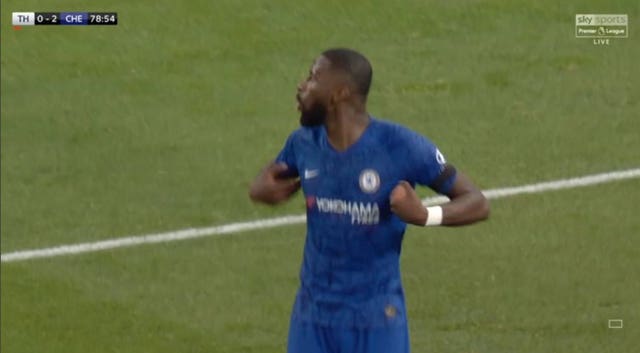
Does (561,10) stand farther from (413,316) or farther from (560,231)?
(413,316)

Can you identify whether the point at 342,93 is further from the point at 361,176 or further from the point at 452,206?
the point at 452,206

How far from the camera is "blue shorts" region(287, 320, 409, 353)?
8.37 metres

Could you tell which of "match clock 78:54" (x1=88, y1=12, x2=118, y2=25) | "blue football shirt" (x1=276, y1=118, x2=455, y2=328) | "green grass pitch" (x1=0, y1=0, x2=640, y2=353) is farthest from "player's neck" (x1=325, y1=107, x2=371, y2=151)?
"match clock 78:54" (x1=88, y1=12, x2=118, y2=25)

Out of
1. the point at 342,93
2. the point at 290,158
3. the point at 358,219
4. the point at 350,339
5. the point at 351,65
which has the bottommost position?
the point at 350,339

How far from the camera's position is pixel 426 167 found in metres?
8.25

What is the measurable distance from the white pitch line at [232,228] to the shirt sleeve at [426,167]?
5297 millimetres

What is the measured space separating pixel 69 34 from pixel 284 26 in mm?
2201

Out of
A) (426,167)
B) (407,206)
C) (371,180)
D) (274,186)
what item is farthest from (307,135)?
(407,206)

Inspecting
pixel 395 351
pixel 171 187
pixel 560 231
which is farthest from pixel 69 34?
pixel 395 351

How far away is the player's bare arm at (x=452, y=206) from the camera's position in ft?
26.0

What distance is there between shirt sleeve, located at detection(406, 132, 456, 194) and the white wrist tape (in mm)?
197

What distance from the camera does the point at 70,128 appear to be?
1583 cm

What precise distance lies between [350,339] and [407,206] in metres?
0.84

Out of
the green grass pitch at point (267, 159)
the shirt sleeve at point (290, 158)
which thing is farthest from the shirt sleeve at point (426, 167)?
the green grass pitch at point (267, 159)
